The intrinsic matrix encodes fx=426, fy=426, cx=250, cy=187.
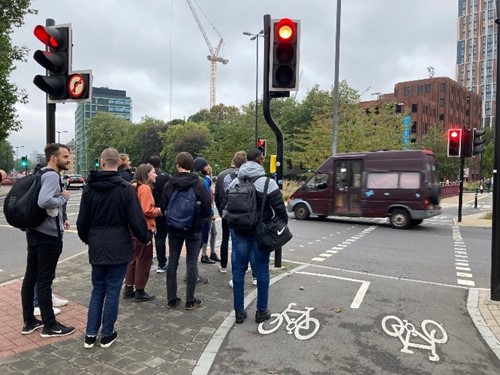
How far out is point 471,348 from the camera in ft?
13.9

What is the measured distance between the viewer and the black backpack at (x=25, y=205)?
4.03m

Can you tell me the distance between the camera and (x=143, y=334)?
4.32 meters

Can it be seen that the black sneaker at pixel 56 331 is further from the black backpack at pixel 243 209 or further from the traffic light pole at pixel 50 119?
the traffic light pole at pixel 50 119

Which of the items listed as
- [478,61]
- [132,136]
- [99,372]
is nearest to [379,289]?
[99,372]

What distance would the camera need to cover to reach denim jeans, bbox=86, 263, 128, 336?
405 centimetres

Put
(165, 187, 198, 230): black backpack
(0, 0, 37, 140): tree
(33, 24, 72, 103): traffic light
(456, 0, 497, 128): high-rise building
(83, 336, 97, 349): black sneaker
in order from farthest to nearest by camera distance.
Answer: (456, 0, 497, 128): high-rise building < (0, 0, 37, 140): tree < (33, 24, 72, 103): traffic light < (165, 187, 198, 230): black backpack < (83, 336, 97, 349): black sneaker

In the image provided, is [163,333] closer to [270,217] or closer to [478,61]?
[270,217]

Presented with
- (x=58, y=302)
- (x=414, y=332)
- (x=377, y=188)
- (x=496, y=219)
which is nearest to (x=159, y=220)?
(x=58, y=302)

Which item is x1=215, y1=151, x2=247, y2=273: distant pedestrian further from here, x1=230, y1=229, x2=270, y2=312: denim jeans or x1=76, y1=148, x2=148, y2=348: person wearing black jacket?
x1=76, y1=148, x2=148, y2=348: person wearing black jacket

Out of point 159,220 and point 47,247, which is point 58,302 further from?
point 159,220

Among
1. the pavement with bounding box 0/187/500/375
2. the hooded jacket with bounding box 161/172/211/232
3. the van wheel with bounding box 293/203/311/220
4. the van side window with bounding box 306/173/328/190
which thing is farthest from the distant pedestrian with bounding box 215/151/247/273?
the van wheel with bounding box 293/203/311/220

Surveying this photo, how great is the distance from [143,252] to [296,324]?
212 cm

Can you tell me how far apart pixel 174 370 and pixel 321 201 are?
12.8 m

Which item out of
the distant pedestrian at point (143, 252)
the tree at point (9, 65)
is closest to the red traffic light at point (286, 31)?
the distant pedestrian at point (143, 252)
